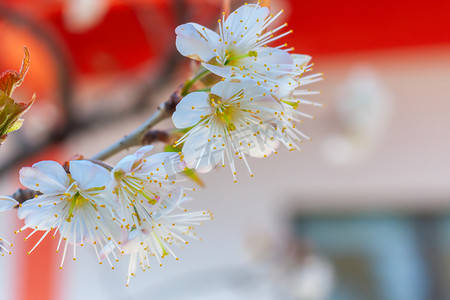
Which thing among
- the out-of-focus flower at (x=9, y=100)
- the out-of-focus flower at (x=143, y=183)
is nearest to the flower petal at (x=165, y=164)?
the out-of-focus flower at (x=143, y=183)

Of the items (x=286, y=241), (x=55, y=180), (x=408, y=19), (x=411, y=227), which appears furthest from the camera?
(x=411, y=227)

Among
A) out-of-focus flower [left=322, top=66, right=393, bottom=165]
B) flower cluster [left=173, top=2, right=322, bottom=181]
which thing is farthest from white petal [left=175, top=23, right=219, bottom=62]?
out-of-focus flower [left=322, top=66, right=393, bottom=165]

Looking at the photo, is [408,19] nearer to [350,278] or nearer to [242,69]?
[350,278]

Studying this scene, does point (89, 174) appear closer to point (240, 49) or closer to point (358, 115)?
point (240, 49)

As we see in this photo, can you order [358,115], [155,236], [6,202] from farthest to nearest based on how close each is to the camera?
[358,115], [155,236], [6,202]

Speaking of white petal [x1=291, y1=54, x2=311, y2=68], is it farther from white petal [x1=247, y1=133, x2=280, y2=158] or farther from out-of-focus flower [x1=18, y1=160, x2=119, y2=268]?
out-of-focus flower [x1=18, y1=160, x2=119, y2=268]

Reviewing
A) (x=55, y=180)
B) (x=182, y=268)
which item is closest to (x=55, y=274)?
(x=182, y=268)

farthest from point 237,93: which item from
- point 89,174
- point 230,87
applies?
point 89,174
